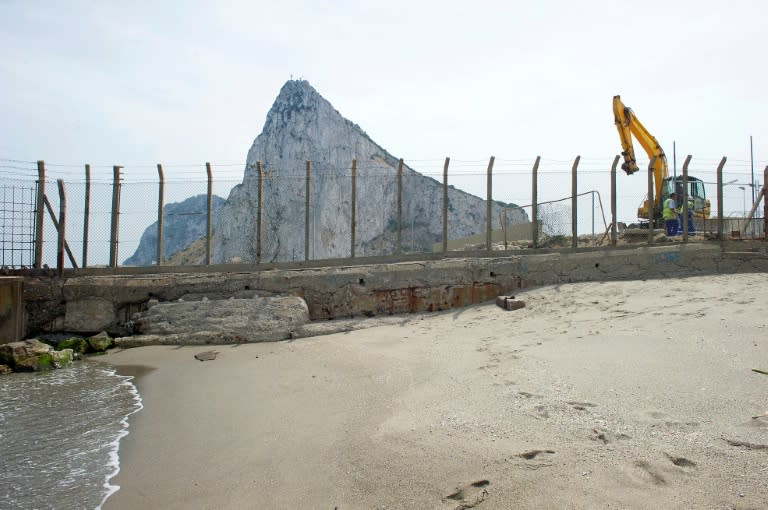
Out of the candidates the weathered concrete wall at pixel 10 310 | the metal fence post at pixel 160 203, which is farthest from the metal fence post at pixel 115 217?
the weathered concrete wall at pixel 10 310

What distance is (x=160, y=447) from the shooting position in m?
4.11

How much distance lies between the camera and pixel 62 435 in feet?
15.1

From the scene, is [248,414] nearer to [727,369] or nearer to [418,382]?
[418,382]

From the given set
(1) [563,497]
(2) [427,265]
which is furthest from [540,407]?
(2) [427,265]

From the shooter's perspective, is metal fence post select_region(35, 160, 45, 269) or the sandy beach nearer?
the sandy beach

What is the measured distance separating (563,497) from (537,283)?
7050 mm

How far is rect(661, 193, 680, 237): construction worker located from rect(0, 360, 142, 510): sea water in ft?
42.4

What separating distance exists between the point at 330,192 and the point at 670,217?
23.8 meters

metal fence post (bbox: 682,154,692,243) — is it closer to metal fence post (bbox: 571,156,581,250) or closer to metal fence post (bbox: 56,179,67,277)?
metal fence post (bbox: 571,156,581,250)

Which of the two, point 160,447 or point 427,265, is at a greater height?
point 427,265

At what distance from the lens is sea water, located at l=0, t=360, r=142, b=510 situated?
11.4 feet

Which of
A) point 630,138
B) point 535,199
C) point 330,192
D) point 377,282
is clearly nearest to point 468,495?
point 377,282

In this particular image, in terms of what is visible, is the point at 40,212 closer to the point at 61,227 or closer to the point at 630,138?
the point at 61,227

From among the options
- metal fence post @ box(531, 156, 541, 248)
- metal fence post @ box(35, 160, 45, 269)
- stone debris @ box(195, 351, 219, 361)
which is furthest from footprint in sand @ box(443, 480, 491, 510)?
metal fence post @ box(35, 160, 45, 269)
